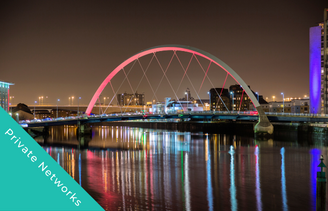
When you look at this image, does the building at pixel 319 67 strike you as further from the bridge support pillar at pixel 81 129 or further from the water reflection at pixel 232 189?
the water reflection at pixel 232 189

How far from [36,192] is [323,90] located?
267 ft

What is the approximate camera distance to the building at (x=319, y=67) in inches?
3098

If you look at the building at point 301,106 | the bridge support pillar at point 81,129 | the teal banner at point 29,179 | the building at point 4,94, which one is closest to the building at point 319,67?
the building at point 301,106

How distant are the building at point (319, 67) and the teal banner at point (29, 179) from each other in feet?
259

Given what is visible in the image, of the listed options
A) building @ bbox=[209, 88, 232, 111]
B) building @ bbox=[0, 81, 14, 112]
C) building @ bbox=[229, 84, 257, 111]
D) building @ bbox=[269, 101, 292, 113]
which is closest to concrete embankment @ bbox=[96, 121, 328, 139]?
building @ bbox=[269, 101, 292, 113]

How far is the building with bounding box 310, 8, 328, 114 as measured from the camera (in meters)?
78.7

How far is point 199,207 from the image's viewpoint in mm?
15812

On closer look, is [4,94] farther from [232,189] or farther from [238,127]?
[232,189]

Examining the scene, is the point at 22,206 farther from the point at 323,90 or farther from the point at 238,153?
the point at 323,90

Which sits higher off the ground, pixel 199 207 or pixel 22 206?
pixel 22 206

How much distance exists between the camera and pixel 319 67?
80.6m

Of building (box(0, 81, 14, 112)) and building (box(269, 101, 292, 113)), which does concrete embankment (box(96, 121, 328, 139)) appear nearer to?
building (box(269, 101, 292, 113))

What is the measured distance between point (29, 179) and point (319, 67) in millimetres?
82626

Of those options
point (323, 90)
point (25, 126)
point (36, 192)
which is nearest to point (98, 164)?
point (36, 192)
